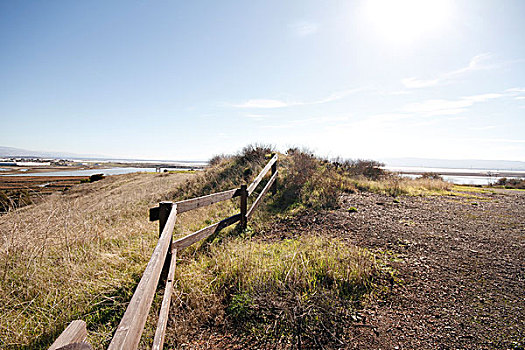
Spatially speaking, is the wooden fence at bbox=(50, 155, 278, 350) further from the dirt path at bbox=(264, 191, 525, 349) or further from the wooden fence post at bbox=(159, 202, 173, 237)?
the dirt path at bbox=(264, 191, 525, 349)

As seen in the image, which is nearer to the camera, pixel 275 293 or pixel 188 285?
pixel 275 293

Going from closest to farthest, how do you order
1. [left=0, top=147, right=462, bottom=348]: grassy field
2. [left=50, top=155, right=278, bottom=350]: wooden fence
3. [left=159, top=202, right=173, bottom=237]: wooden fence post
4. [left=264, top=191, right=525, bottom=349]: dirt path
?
[left=50, top=155, right=278, bottom=350]: wooden fence < [left=264, top=191, right=525, bottom=349]: dirt path < [left=0, top=147, right=462, bottom=348]: grassy field < [left=159, top=202, right=173, bottom=237]: wooden fence post

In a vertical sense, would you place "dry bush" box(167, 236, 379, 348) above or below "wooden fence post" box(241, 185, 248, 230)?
below

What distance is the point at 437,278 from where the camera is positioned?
11.8ft

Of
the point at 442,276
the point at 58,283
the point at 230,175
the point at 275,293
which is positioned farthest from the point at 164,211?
the point at 230,175

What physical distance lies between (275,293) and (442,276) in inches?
102

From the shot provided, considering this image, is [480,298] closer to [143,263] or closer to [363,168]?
[143,263]

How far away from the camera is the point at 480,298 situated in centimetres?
307

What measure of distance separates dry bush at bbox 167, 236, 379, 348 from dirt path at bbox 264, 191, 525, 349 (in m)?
0.33

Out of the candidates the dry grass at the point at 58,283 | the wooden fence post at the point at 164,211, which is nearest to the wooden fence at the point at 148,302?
the wooden fence post at the point at 164,211

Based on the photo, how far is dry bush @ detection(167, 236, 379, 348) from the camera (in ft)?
8.91

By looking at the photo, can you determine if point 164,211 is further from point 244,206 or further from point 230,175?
point 230,175

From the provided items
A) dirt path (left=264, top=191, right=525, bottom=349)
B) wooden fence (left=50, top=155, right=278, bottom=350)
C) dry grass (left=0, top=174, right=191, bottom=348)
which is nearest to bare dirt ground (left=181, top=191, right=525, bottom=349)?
dirt path (left=264, top=191, right=525, bottom=349)

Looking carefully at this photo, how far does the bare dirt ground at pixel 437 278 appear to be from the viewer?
2518 mm
